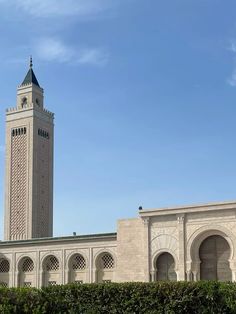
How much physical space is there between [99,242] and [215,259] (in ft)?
42.0

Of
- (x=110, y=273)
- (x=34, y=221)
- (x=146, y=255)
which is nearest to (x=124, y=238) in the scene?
(x=146, y=255)

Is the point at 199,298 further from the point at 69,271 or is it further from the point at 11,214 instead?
the point at 11,214

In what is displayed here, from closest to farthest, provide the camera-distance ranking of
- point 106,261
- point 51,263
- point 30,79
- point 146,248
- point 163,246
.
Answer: point 163,246 < point 146,248 < point 106,261 < point 51,263 < point 30,79

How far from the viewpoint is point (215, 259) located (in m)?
39.2

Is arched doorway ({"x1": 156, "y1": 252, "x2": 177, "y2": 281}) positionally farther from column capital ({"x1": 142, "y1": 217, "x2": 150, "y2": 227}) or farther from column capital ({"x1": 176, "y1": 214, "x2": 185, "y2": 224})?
column capital ({"x1": 176, "y1": 214, "x2": 185, "y2": 224})

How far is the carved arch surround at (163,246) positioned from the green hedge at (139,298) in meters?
11.8

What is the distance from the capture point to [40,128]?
8131 centimetres

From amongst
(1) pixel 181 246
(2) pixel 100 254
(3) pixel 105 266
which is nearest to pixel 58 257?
(2) pixel 100 254

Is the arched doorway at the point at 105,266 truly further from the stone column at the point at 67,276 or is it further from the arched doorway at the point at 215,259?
the arched doorway at the point at 215,259

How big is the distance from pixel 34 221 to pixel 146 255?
123 ft

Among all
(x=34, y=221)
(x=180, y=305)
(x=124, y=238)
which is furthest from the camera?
(x=34, y=221)

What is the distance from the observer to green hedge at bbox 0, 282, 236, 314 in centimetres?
2759

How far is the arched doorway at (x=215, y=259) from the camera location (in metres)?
38.7

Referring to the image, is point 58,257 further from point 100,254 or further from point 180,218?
point 180,218
